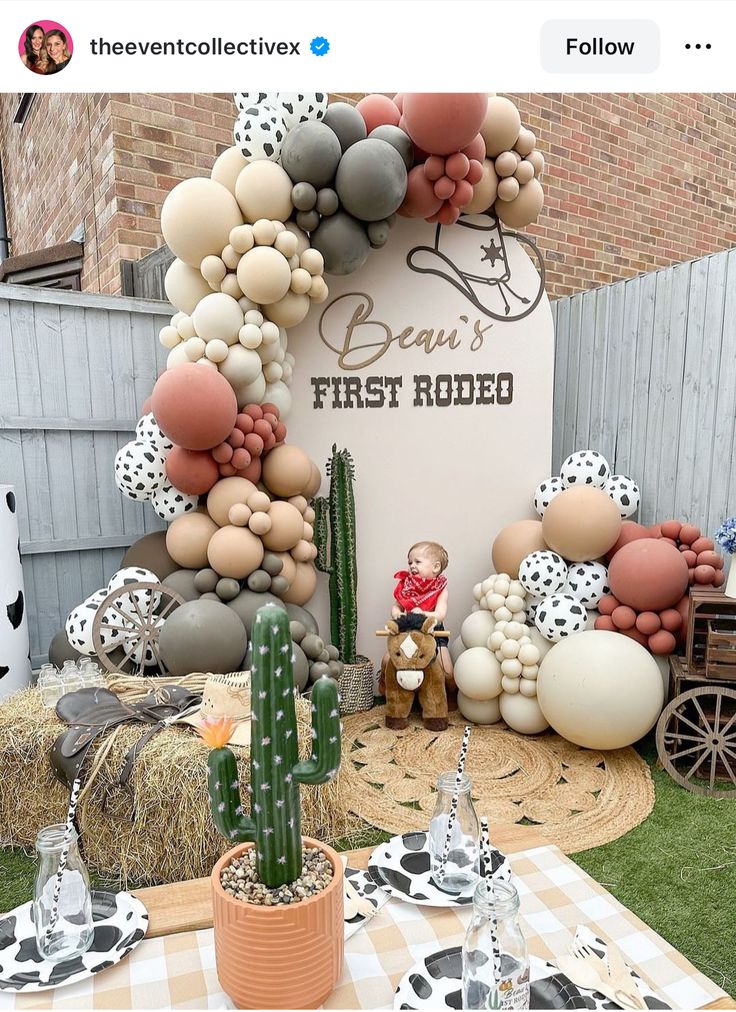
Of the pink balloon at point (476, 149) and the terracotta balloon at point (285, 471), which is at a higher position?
the pink balloon at point (476, 149)

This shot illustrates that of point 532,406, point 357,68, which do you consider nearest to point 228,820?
point 357,68

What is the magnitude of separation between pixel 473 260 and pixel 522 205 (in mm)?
344

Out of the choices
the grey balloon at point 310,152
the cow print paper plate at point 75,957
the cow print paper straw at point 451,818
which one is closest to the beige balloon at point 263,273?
the grey balloon at point 310,152

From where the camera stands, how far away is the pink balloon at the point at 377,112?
3.03 meters

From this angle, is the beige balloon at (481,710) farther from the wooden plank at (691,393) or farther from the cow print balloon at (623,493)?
the wooden plank at (691,393)

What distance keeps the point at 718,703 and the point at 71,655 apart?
2586 mm

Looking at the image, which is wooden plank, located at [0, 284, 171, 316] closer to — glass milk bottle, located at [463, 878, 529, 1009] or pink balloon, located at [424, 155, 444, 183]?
pink balloon, located at [424, 155, 444, 183]

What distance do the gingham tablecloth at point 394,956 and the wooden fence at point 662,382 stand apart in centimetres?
259

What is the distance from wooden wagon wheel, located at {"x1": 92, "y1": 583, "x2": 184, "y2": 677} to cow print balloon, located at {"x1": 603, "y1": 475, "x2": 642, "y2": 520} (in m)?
2.15

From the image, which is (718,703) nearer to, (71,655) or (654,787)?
(654,787)

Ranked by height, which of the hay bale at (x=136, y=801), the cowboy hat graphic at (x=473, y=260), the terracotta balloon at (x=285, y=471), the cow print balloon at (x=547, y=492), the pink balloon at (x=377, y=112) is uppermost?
the pink balloon at (x=377, y=112)

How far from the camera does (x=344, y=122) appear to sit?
2.86 metres

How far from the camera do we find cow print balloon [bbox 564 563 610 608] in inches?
122

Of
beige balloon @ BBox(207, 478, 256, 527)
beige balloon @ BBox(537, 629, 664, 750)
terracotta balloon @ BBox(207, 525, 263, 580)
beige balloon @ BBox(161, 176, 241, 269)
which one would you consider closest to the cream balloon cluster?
beige balloon @ BBox(207, 478, 256, 527)
